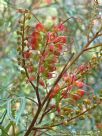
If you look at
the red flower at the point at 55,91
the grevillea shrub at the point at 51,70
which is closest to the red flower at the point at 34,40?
the grevillea shrub at the point at 51,70

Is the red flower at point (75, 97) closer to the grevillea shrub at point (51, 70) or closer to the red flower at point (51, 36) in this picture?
the grevillea shrub at point (51, 70)

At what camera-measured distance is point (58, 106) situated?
1.35m

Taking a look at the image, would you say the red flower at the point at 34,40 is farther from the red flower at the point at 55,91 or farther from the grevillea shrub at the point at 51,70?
the red flower at the point at 55,91

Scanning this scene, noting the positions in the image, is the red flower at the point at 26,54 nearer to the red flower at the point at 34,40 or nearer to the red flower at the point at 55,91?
the red flower at the point at 34,40

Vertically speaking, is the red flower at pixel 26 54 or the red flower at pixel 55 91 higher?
the red flower at pixel 26 54

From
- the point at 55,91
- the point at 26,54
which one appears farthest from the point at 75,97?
the point at 26,54

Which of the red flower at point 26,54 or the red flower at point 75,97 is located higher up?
the red flower at point 26,54

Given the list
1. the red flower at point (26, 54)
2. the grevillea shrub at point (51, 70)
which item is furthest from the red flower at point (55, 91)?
the red flower at point (26, 54)

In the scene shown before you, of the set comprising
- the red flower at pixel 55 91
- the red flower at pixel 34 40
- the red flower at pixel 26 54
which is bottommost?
the red flower at pixel 55 91

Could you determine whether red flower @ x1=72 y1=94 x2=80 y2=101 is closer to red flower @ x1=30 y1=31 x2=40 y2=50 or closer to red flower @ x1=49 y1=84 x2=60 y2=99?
red flower @ x1=49 y1=84 x2=60 y2=99

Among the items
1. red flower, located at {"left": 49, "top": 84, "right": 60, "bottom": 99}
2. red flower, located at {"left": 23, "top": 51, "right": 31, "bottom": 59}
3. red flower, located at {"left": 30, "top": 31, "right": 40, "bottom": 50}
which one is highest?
red flower, located at {"left": 30, "top": 31, "right": 40, "bottom": 50}

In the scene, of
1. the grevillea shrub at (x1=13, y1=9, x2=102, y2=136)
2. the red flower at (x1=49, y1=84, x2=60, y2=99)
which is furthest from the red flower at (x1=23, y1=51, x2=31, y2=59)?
the red flower at (x1=49, y1=84, x2=60, y2=99)

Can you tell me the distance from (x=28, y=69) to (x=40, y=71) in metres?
0.05

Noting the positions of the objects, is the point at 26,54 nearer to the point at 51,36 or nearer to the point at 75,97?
the point at 51,36
